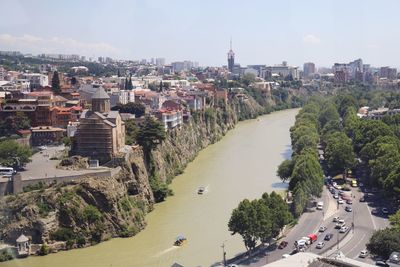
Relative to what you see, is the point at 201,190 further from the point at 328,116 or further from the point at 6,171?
the point at 328,116

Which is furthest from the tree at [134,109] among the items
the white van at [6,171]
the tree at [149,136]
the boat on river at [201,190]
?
the white van at [6,171]

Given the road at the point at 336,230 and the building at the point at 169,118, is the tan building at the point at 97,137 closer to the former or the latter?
the road at the point at 336,230

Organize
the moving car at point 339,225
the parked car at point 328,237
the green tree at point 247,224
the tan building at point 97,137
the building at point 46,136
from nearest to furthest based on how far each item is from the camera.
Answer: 1. the green tree at point 247,224
2. the parked car at point 328,237
3. the moving car at point 339,225
4. the tan building at point 97,137
5. the building at point 46,136

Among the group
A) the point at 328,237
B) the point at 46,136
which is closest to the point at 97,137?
the point at 46,136

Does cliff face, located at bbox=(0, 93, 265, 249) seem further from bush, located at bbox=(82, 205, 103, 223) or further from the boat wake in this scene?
the boat wake

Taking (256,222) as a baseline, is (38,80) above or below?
above

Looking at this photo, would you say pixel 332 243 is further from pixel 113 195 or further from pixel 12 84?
pixel 12 84

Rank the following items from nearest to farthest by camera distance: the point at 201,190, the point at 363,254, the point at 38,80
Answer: the point at 363,254 < the point at 201,190 < the point at 38,80
